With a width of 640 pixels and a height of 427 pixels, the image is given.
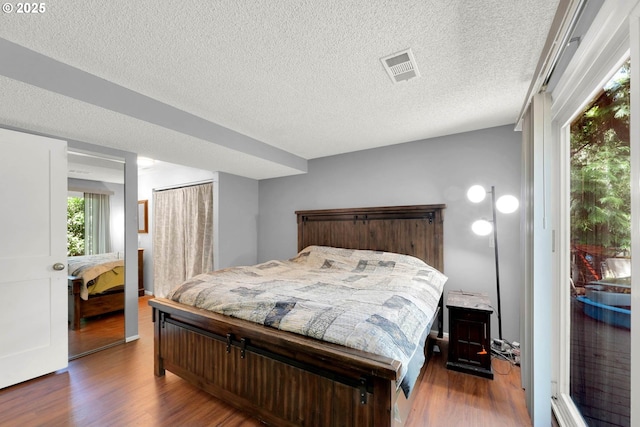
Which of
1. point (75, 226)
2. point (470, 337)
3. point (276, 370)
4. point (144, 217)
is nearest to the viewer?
point (276, 370)

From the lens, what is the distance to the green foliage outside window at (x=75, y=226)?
2.52m

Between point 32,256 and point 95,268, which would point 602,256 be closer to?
point 32,256

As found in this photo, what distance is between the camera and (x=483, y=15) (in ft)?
4.33

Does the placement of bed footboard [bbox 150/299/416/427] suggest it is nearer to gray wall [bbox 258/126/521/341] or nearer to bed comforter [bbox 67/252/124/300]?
bed comforter [bbox 67/252/124/300]

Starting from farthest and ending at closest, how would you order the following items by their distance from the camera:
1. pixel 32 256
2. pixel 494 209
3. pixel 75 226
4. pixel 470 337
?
pixel 494 209, pixel 75 226, pixel 470 337, pixel 32 256

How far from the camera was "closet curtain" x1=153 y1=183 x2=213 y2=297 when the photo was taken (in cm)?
425

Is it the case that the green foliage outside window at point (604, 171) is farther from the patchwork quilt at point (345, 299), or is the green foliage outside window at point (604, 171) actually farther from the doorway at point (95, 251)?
the doorway at point (95, 251)

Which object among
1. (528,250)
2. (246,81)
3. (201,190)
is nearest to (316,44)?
(246,81)

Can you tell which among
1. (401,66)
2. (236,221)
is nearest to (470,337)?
(401,66)

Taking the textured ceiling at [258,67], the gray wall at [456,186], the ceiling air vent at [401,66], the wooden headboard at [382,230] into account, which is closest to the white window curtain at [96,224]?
the textured ceiling at [258,67]

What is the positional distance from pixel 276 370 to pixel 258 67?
192cm

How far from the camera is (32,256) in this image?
2211 mm

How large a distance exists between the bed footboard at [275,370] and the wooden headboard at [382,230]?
1.87m

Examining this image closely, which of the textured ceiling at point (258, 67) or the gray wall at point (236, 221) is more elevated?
the textured ceiling at point (258, 67)
